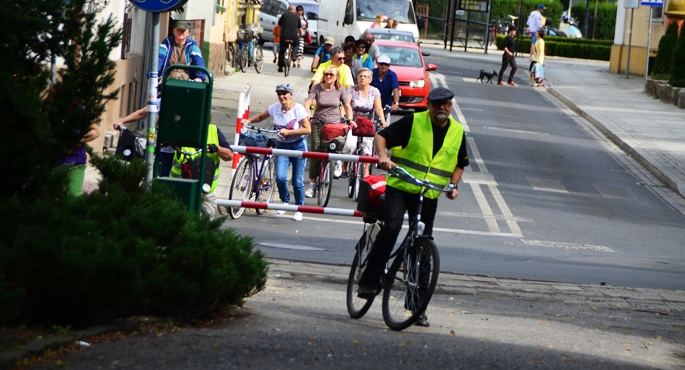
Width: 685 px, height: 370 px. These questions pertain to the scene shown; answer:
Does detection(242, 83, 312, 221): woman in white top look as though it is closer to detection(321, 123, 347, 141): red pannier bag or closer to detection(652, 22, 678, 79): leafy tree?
detection(321, 123, 347, 141): red pannier bag

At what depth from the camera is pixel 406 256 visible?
752 centimetres

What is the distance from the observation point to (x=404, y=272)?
24.8 ft

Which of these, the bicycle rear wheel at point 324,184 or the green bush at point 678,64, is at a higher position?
the green bush at point 678,64

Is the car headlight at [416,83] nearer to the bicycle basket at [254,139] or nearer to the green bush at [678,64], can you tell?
the green bush at [678,64]

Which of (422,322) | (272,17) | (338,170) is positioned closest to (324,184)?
(338,170)

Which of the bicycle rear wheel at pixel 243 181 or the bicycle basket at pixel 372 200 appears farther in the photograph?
the bicycle rear wheel at pixel 243 181

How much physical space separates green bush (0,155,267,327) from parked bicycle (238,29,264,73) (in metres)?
25.4

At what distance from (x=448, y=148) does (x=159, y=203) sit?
1.98 meters

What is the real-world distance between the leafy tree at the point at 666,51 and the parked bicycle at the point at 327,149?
2209cm

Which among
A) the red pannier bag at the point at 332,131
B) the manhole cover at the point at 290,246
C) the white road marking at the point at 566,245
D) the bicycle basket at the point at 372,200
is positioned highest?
the red pannier bag at the point at 332,131

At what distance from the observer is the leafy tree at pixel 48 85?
5.73m

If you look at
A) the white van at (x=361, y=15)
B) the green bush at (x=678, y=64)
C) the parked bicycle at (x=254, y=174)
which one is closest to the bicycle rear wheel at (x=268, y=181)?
the parked bicycle at (x=254, y=174)

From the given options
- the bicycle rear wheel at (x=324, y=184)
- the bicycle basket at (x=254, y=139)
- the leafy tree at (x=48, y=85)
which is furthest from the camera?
the bicycle rear wheel at (x=324, y=184)

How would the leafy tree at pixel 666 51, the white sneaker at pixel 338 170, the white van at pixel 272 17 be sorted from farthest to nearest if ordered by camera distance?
the white van at pixel 272 17
the leafy tree at pixel 666 51
the white sneaker at pixel 338 170
